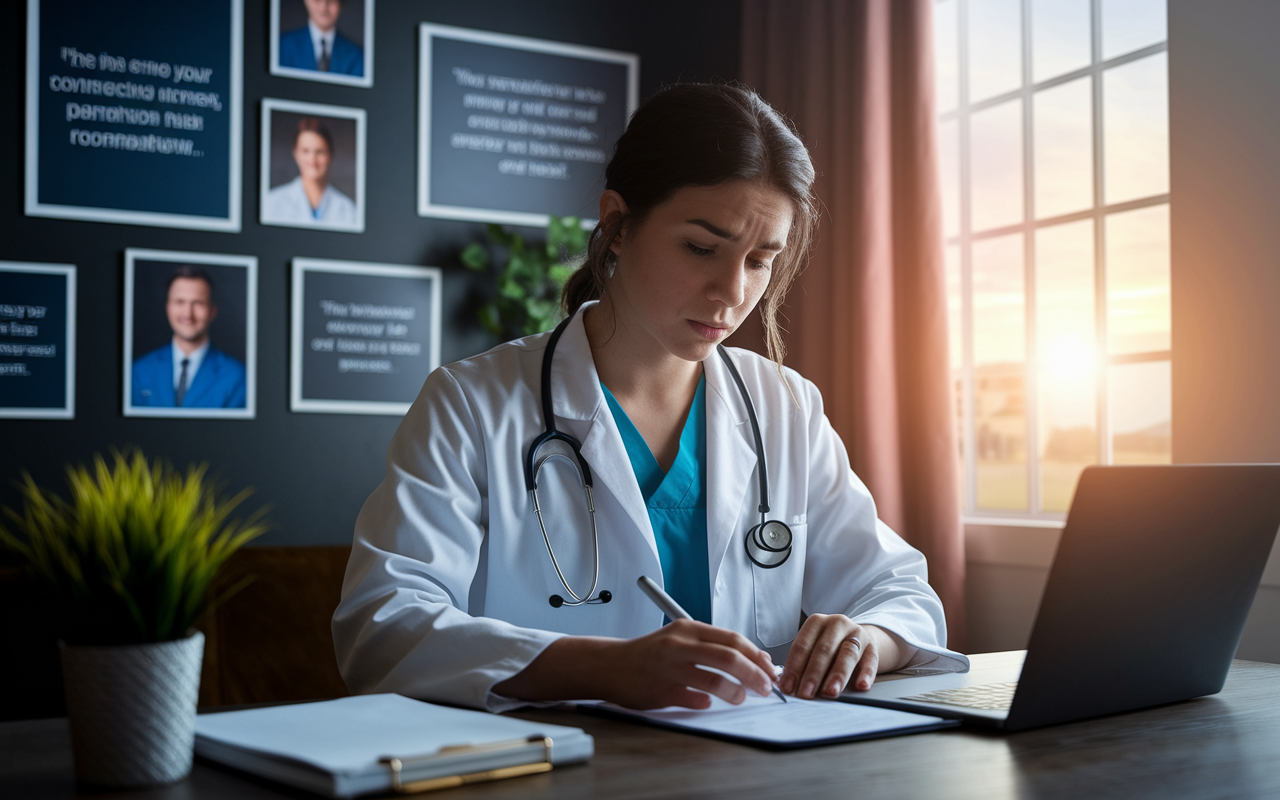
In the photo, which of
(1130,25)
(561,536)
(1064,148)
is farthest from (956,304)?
(561,536)

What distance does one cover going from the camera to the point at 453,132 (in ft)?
11.7

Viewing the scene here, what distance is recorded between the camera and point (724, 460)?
169cm

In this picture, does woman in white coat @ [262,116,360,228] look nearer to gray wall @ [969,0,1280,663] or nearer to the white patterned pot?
gray wall @ [969,0,1280,663]

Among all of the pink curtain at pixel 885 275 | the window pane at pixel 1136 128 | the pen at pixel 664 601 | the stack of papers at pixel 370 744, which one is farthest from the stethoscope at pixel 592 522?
the window pane at pixel 1136 128

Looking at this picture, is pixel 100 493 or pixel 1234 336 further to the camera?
pixel 1234 336

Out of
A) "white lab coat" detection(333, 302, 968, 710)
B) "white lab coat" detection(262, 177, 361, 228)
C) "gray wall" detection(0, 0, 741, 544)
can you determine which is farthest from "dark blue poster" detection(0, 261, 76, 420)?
"white lab coat" detection(333, 302, 968, 710)

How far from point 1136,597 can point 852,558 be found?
708mm

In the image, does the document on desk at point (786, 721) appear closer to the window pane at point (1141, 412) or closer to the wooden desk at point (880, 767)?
the wooden desk at point (880, 767)

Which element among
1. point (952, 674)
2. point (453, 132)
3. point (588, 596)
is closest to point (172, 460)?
point (453, 132)

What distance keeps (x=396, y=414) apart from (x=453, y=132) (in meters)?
0.94

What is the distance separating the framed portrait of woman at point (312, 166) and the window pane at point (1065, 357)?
205 centimetres

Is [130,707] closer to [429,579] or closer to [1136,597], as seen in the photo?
[429,579]

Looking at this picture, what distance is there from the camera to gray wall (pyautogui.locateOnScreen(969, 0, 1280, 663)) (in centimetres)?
207

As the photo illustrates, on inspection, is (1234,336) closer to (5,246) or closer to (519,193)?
(519,193)
